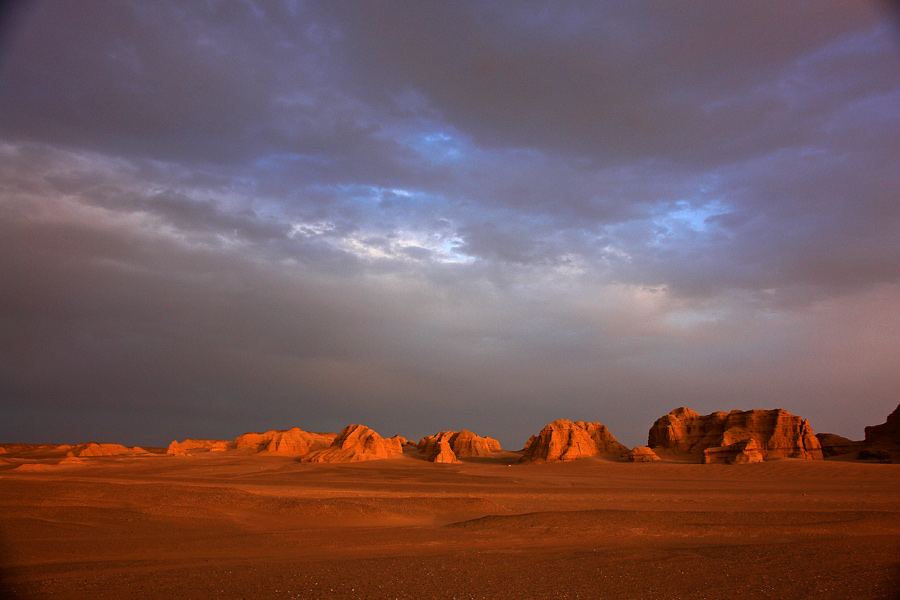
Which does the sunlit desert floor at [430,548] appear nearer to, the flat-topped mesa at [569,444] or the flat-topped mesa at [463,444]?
the flat-topped mesa at [569,444]

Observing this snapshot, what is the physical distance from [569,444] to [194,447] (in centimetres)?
6292

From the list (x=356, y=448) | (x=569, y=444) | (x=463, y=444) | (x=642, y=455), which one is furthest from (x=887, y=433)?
(x=356, y=448)

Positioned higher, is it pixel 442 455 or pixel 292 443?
pixel 292 443

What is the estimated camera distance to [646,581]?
9.10 m

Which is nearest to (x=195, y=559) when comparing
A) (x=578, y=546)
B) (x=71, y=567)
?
(x=71, y=567)

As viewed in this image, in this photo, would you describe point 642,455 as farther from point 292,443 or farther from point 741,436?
point 292,443

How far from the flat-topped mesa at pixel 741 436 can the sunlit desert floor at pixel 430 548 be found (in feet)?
77.1

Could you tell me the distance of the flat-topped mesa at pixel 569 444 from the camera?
5794 centimetres

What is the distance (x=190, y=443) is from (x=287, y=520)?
7978cm

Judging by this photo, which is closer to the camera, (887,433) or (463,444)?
(887,433)

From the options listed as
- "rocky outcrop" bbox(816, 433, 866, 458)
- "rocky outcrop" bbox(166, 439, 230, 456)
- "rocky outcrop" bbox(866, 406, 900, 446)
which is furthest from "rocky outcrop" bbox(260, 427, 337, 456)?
"rocky outcrop" bbox(866, 406, 900, 446)

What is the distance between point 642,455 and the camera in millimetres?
51562

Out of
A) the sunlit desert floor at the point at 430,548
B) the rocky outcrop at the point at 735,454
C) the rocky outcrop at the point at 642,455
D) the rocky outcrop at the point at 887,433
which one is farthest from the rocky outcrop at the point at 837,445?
the sunlit desert floor at the point at 430,548

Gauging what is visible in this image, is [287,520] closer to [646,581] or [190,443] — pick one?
[646,581]
